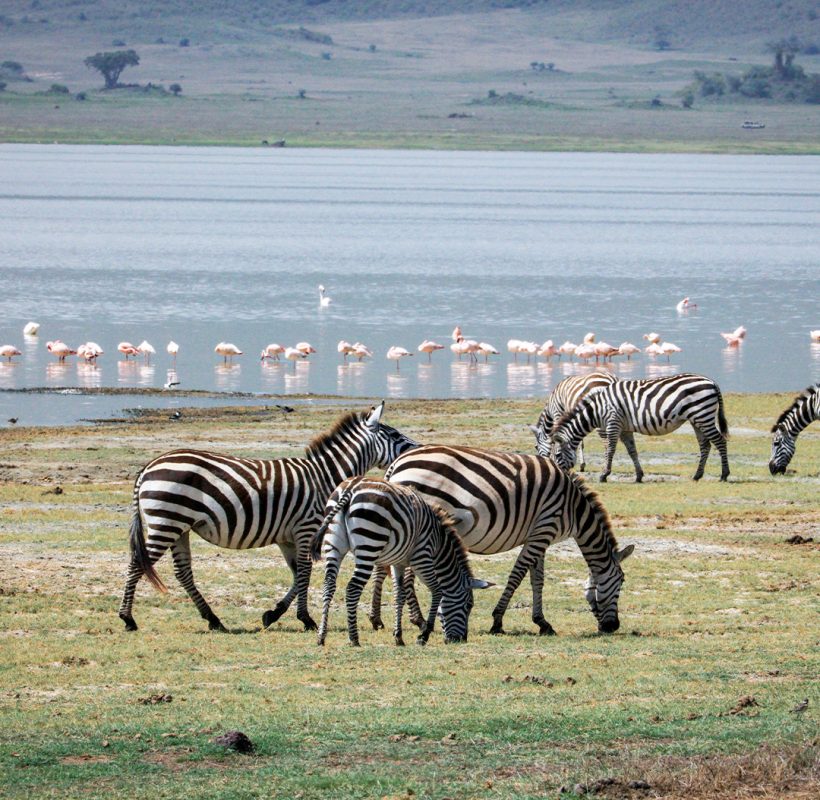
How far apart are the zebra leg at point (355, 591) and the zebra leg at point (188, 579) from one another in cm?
130

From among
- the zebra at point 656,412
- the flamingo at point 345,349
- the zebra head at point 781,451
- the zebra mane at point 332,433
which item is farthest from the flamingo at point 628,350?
the zebra mane at point 332,433

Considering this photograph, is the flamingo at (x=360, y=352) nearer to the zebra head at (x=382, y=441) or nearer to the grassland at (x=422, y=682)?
the grassland at (x=422, y=682)

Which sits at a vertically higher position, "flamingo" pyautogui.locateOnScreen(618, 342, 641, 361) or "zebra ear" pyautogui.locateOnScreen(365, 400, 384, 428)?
"flamingo" pyautogui.locateOnScreen(618, 342, 641, 361)

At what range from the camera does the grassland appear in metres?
8.45

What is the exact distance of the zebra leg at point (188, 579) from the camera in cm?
1287

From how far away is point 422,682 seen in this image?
35.5 feet

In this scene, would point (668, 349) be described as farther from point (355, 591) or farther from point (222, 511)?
point (355, 591)

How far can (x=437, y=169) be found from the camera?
162000 millimetres

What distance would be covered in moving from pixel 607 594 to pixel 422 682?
259 cm

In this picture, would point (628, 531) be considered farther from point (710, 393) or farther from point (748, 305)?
point (748, 305)

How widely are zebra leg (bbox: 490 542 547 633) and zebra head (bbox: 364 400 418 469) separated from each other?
1.85 metres

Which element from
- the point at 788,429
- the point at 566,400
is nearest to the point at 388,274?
the point at 566,400

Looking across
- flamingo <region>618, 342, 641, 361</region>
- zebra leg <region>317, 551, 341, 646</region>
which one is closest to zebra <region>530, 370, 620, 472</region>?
zebra leg <region>317, 551, 341, 646</region>

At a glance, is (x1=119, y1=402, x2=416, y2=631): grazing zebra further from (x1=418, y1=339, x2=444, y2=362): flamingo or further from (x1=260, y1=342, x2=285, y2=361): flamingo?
(x1=418, y1=339, x2=444, y2=362): flamingo
